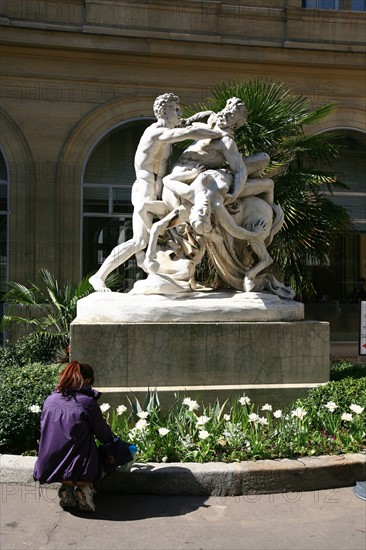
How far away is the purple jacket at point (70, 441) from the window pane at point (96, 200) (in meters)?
11.6

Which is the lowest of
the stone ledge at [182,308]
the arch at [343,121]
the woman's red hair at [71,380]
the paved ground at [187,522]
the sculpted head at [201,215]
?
the paved ground at [187,522]

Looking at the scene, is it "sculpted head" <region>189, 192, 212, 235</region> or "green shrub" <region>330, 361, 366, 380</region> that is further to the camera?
"green shrub" <region>330, 361, 366, 380</region>

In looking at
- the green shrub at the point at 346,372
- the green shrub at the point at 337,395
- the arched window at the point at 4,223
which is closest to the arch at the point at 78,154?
the arched window at the point at 4,223

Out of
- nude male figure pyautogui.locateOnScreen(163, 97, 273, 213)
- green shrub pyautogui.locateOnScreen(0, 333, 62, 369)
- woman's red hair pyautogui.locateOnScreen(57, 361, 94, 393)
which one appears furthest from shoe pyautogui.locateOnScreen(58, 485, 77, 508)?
green shrub pyautogui.locateOnScreen(0, 333, 62, 369)

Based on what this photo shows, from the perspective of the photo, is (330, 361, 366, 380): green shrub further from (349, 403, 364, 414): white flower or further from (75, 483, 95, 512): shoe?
(75, 483, 95, 512): shoe

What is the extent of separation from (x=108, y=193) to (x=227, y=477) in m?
12.0

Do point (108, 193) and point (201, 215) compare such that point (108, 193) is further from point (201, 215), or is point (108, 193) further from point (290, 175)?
point (201, 215)

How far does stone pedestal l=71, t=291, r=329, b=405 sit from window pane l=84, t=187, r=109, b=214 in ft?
30.7

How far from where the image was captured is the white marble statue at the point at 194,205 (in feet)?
21.8

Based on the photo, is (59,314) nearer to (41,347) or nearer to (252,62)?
(41,347)

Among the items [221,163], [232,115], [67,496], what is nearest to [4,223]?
[221,163]

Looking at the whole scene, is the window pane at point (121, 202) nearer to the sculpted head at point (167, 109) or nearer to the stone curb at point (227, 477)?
the sculpted head at point (167, 109)

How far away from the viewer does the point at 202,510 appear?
4.41 m

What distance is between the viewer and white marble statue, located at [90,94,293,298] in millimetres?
6633
